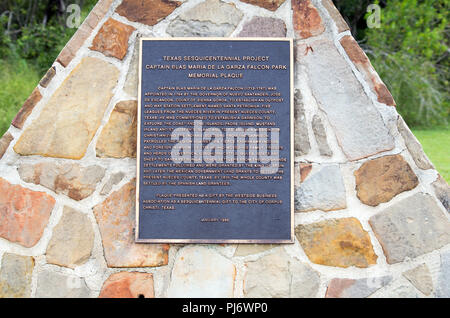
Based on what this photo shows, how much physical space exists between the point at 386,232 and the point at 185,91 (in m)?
1.67

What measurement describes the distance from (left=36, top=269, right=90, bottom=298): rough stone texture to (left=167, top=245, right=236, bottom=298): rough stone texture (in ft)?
1.96

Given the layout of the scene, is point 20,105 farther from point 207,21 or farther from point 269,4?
point 269,4

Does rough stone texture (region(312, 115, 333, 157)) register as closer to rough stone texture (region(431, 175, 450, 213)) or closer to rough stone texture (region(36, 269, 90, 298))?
rough stone texture (region(431, 175, 450, 213))

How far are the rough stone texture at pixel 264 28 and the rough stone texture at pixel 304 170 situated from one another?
0.92m

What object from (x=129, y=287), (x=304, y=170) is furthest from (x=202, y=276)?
(x=304, y=170)

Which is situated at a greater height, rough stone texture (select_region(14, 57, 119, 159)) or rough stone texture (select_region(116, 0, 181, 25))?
rough stone texture (select_region(116, 0, 181, 25))

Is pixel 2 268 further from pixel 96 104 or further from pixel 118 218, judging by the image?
pixel 96 104

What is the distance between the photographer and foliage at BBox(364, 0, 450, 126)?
8.94m

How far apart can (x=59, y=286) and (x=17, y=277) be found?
295 millimetres

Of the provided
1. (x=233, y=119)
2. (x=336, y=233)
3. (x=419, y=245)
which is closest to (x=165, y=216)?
(x=233, y=119)

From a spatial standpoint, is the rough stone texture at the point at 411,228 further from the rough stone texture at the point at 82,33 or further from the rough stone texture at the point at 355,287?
the rough stone texture at the point at 82,33

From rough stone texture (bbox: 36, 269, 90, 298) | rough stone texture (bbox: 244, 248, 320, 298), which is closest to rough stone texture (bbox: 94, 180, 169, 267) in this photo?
rough stone texture (bbox: 36, 269, 90, 298)

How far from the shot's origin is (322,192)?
3375mm

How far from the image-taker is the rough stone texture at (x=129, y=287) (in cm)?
336
